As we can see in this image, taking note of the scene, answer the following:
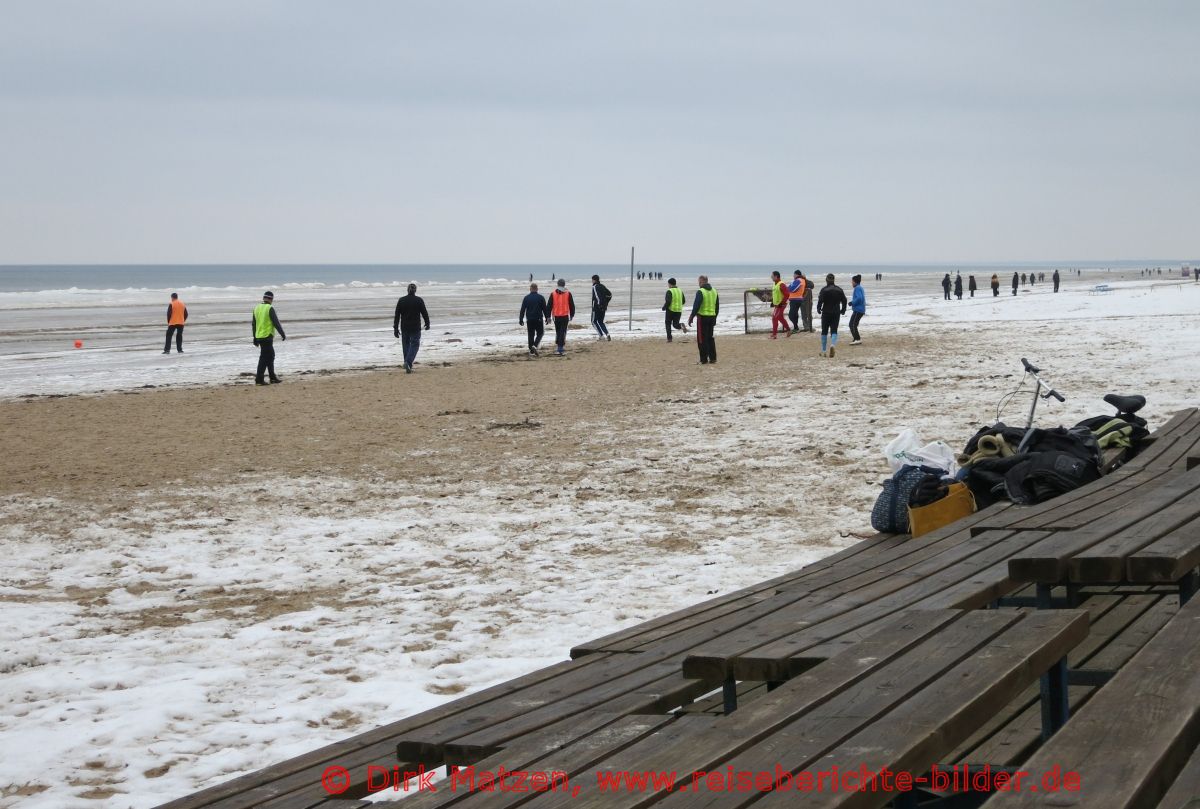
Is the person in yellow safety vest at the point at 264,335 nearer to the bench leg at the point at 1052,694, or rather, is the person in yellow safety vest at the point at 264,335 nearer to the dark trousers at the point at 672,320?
the dark trousers at the point at 672,320

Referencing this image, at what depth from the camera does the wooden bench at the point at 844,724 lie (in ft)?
7.68

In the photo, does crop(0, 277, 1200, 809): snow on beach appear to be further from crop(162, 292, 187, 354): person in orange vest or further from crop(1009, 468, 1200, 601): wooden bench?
crop(162, 292, 187, 354): person in orange vest

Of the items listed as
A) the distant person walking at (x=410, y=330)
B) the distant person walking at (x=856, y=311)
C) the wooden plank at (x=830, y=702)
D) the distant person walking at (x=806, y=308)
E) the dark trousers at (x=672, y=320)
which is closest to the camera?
the wooden plank at (x=830, y=702)

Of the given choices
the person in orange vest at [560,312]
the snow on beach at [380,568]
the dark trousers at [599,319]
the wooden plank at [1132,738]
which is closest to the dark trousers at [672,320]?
the dark trousers at [599,319]

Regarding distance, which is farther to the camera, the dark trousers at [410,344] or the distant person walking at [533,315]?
the distant person walking at [533,315]

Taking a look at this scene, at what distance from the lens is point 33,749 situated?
16.3 ft

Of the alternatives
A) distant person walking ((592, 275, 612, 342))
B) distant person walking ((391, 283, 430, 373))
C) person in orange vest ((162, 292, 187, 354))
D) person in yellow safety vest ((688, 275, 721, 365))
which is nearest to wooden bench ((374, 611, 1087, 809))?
person in yellow safety vest ((688, 275, 721, 365))

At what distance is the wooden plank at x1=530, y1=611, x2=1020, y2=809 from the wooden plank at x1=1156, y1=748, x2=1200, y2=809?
57 centimetres

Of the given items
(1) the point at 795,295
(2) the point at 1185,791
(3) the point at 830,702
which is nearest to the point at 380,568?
(3) the point at 830,702

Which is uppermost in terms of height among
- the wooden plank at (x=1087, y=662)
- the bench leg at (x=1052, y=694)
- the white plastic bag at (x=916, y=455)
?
the white plastic bag at (x=916, y=455)

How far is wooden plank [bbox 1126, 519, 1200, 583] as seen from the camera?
3.81m

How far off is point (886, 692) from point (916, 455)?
4.40 m

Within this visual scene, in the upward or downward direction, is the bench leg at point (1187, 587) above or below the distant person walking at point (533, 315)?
below

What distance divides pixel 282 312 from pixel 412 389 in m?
39.3
